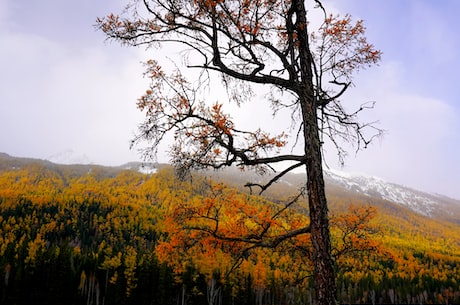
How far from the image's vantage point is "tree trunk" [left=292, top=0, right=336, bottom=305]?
455 cm

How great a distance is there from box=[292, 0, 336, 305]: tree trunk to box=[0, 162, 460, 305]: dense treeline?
1.44m

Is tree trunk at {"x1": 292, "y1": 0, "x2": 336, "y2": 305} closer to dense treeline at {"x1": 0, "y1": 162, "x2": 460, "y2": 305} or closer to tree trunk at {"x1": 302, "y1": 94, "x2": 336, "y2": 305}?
tree trunk at {"x1": 302, "y1": 94, "x2": 336, "y2": 305}

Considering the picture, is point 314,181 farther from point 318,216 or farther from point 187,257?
point 187,257

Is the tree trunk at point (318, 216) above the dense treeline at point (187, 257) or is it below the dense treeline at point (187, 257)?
above

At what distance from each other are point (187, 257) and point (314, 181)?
3.40 meters

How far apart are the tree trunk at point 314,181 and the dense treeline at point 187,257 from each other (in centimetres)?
144

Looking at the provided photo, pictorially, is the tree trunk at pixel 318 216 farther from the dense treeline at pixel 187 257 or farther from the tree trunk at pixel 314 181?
the dense treeline at pixel 187 257

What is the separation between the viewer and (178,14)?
547 cm

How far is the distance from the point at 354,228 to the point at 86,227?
140368 millimetres

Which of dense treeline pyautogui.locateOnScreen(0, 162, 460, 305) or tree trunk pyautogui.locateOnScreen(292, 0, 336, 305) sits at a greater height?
tree trunk pyautogui.locateOnScreen(292, 0, 336, 305)

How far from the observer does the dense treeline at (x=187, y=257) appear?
632 centimetres

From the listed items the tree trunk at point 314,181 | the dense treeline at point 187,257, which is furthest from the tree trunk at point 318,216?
the dense treeline at point 187,257

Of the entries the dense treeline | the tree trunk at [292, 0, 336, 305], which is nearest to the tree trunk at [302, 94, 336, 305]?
the tree trunk at [292, 0, 336, 305]

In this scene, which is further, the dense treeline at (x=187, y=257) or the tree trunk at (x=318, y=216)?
the dense treeline at (x=187, y=257)
